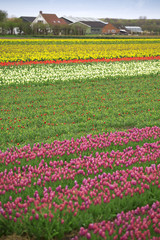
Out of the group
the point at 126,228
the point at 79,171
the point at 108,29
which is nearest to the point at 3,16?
the point at 108,29

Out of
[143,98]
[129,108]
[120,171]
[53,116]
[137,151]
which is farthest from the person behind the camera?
[143,98]

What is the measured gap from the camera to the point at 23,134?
368 inches

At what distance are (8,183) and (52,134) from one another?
4146mm

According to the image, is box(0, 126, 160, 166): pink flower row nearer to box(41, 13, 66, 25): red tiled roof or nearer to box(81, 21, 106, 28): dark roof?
box(41, 13, 66, 25): red tiled roof

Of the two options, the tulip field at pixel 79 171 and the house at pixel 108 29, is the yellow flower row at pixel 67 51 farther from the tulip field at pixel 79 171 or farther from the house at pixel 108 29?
the house at pixel 108 29

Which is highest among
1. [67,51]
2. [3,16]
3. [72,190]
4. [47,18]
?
[47,18]

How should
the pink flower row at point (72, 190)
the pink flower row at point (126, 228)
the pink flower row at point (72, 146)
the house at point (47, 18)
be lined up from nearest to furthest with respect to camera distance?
the pink flower row at point (126, 228) → the pink flower row at point (72, 190) → the pink flower row at point (72, 146) → the house at point (47, 18)

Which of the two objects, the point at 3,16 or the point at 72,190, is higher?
the point at 3,16

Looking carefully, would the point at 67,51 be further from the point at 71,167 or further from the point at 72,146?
the point at 71,167

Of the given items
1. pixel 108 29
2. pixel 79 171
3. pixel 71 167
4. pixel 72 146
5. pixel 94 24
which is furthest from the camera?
pixel 94 24

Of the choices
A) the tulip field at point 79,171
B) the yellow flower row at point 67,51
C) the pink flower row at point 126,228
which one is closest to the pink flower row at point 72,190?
the tulip field at point 79,171

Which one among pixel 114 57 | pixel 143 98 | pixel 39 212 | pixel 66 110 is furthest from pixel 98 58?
pixel 39 212

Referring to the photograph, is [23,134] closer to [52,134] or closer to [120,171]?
[52,134]

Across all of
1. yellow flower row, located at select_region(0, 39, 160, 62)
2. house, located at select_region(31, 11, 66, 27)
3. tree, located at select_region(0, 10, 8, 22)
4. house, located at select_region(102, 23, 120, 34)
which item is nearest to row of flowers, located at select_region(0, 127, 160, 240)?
yellow flower row, located at select_region(0, 39, 160, 62)
